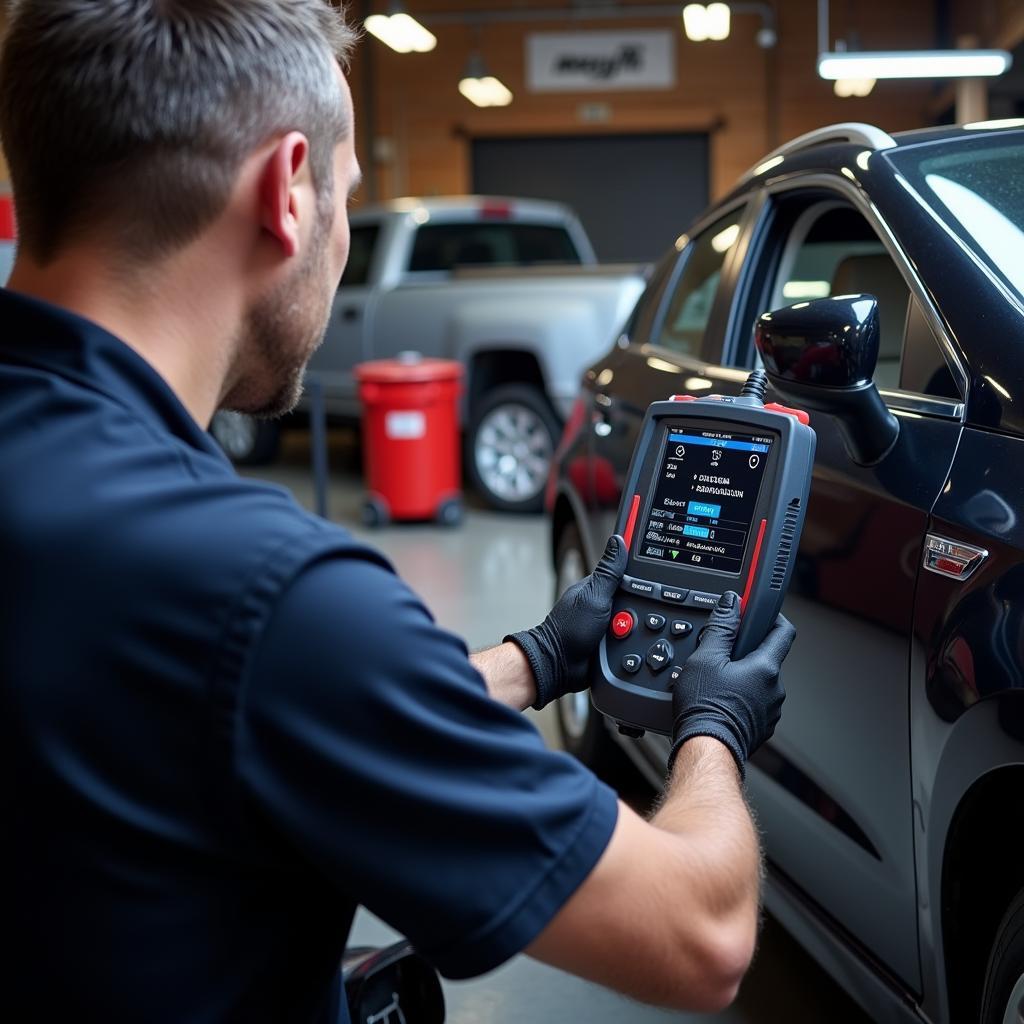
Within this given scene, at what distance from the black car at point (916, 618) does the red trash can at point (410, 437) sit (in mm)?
4724

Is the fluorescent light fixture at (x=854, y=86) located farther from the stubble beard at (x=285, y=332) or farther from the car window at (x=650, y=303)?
the stubble beard at (x=285, y=332)

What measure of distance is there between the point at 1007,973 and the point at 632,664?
0.56 m

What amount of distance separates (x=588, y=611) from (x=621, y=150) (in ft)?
48.1

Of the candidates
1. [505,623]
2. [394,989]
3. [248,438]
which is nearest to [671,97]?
[248,438]

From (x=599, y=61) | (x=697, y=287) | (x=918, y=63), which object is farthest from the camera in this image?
(x=599, y=61)

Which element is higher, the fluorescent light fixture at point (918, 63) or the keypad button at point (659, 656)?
the fluorescent light fixture at point (918, 63)

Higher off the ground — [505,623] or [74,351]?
[74,351]

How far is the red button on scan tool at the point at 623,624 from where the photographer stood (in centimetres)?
159

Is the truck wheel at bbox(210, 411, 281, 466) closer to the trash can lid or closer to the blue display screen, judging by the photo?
the trash can lid

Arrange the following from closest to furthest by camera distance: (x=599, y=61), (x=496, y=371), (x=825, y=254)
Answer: (x=825, y=254) → (x=496, y=371) → (x=599, y=61)

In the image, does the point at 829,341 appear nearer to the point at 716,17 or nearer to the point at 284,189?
the point at 284,189

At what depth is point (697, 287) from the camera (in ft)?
10.1

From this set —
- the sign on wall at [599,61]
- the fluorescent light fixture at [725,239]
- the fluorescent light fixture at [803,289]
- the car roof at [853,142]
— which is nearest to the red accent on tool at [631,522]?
the car roof at [853,142]

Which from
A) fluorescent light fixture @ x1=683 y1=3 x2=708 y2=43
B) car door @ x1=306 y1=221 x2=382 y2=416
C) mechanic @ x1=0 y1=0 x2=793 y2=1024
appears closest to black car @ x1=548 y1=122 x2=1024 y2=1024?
mechanic @ x1=0 y1=0 x2=793 y2=1024
